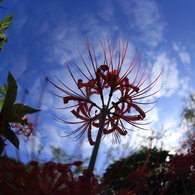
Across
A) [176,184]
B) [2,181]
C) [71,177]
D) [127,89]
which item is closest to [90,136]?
[127,89]

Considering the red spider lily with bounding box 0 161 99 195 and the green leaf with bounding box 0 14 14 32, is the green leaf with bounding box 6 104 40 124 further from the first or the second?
the green leaf with bounding box 0 14 14 32

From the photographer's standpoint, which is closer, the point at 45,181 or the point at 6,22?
the point at 45,181

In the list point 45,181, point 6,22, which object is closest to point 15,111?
point 45,181

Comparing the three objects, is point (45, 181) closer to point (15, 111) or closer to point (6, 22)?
point (15, 111)

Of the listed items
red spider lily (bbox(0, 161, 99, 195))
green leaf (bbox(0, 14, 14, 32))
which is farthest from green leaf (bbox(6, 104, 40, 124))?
green leaf (bbox(0, 14, 14, 32))

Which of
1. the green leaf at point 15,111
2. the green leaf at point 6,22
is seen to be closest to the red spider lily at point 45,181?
the green leaf at point 15,111

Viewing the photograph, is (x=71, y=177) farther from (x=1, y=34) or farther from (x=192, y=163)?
(x=192, y=163)

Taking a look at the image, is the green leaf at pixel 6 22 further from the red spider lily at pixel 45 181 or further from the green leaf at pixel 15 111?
the red spider lily at pixel 45 181

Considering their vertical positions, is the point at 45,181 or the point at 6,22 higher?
the point at 6,22

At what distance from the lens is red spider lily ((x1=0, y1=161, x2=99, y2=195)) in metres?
1.08

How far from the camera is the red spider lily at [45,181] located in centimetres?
108

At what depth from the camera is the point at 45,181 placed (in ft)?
3.60

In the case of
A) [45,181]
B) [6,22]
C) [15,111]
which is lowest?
[45,181]

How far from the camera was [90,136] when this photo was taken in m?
1.94
